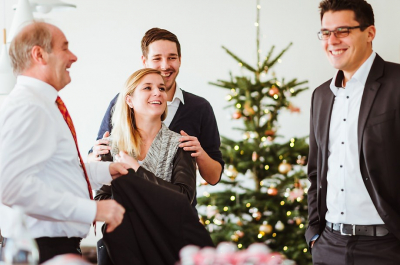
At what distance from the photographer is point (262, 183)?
5.09 m

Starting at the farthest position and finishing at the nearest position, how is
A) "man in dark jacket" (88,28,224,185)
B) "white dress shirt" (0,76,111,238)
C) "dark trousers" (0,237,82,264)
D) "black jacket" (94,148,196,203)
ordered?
"man in dark jacket" (88,28,224,185) < "black jacket" (94,148,196,203) < "dark trousers" (0,237,82,264) < "white dress shirt" (0,76,111,238)

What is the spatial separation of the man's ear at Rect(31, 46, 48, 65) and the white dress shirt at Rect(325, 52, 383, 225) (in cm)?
136

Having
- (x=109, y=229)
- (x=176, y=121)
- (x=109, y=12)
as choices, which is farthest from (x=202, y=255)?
(x=109, y=12)

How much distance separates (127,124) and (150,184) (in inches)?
28.4

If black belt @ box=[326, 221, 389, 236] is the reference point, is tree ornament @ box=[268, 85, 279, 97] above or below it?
above

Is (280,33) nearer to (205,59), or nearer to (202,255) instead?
(205,59)

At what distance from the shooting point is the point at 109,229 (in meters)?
2.08

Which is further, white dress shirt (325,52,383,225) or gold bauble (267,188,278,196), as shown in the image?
gold bauble (267,188,278,196)

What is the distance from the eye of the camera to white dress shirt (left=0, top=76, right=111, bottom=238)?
75.7 inches

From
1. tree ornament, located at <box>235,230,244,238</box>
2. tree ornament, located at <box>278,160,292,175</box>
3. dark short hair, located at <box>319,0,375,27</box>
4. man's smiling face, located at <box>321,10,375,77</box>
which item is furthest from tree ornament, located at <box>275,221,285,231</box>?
dark short hair, located at <box>319,0,375,27</box>

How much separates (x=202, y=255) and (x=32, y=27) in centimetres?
122

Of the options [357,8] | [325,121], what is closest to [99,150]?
[325,121]

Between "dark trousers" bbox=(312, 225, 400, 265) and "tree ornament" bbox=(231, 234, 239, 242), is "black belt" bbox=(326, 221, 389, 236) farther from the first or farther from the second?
"tree ornament" bbox=(231, 234, 239, 242)

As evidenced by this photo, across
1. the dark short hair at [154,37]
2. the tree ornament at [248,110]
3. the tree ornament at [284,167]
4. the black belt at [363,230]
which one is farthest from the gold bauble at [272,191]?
the black belt at [363,230]
